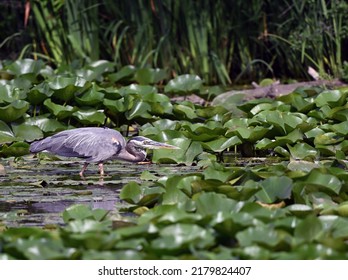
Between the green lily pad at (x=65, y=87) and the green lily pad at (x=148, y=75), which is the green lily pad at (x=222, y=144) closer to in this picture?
the green lily pad at (x=65, y=87)

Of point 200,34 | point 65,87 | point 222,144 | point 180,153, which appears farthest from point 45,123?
point 200,34

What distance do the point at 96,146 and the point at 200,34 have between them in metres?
4.67

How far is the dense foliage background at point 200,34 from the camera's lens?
11.0 metres

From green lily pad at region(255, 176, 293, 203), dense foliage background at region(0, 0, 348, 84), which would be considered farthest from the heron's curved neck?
dense foliage background at region(0, 0, 348, 84)

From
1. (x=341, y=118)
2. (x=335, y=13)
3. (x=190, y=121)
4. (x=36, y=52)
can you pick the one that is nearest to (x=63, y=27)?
(x=36, y=52)

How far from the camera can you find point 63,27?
11.8 metres

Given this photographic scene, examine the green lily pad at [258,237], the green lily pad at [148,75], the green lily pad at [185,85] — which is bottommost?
the green lily pad at [148,75]

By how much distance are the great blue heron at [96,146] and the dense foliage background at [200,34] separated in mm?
3970

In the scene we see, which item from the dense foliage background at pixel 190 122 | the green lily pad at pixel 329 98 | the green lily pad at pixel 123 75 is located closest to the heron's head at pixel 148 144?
the dense foliage background at pixel 190 122

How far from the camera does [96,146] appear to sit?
6.84 m

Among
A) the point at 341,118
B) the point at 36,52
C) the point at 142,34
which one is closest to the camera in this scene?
the point at 341,118

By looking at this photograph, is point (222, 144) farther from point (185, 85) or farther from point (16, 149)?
point (185, 85)

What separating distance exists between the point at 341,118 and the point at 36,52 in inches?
220
